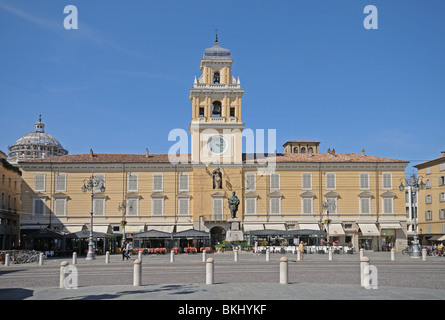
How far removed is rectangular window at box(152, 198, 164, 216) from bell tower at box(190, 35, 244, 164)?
18.2 feet

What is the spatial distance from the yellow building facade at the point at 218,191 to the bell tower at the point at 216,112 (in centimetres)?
11

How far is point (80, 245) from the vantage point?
171 feet

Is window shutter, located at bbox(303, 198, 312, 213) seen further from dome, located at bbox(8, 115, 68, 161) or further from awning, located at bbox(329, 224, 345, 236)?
dome, located at bbox(8, 115, 68, 161)

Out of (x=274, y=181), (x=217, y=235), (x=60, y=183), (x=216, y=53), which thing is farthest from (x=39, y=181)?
(x=274, y=181)

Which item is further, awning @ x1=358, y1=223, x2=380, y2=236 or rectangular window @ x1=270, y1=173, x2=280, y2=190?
rectangular window @ x1=270, y1=173, x2=280, y2=190

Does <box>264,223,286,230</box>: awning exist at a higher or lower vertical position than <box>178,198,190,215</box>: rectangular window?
lower

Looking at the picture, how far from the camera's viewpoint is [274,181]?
5997 centimetres

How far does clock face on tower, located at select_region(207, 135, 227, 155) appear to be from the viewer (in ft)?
197

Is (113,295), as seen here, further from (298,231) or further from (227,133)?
(227,133)

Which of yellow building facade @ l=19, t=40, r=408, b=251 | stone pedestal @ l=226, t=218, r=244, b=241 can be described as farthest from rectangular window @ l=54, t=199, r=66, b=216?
stone pedestal @ l=226, t=218, r=244, b=241

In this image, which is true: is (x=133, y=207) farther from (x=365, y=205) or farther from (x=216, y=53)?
(x=365, y=205)

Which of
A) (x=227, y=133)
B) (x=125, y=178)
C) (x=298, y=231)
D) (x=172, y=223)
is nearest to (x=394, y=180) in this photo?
(x=298, y=231)
